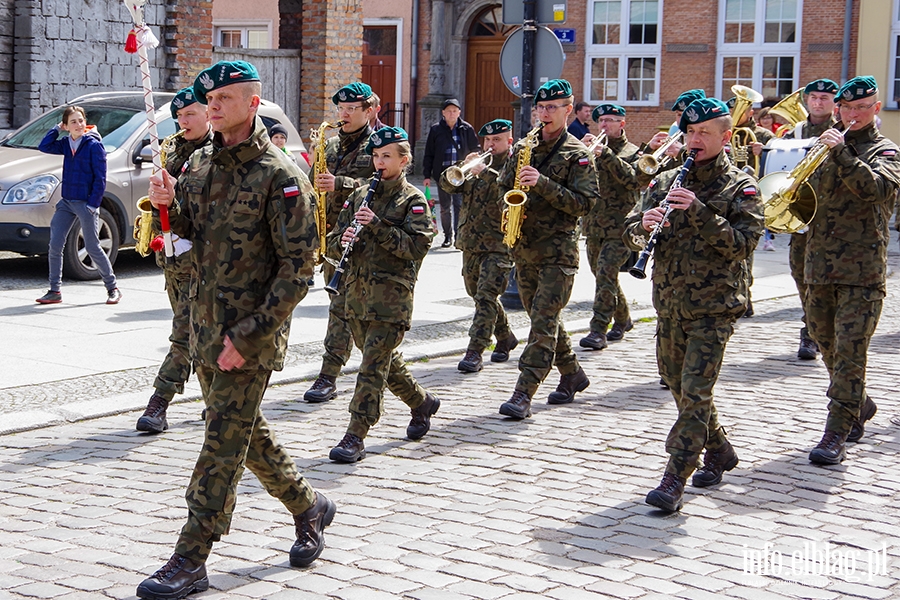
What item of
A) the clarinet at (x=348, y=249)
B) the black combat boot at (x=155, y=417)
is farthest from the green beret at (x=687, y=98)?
the black combat boot at (x=155, y=417)

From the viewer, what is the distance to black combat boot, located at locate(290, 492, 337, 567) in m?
5.21

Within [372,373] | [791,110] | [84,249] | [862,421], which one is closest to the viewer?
[372,373]

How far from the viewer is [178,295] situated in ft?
25.1

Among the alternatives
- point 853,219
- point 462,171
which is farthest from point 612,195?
point 853,219

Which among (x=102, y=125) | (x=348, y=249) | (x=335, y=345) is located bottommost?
(x=335, y=345)

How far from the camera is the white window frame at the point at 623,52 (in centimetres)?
2808

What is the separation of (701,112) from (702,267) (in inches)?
29.8

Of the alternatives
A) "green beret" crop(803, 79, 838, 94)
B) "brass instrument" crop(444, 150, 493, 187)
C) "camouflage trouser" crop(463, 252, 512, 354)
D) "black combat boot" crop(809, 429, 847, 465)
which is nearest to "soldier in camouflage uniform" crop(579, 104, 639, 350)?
"camouflage trouser" crop(463, 252, 512, 354)

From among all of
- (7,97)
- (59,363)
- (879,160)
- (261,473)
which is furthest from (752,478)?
(7,97)

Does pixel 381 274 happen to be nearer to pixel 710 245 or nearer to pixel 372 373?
pixel 372 373

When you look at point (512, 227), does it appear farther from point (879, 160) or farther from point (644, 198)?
point (879, 160)

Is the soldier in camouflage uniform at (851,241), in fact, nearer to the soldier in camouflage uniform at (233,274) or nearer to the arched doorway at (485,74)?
the soldier in camouflage uniform at (233,274)

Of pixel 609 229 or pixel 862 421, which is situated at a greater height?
pixel 609 229

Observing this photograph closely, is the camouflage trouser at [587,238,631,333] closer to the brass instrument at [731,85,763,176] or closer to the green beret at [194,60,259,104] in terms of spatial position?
the brass instrument at [731,85,763,176]
